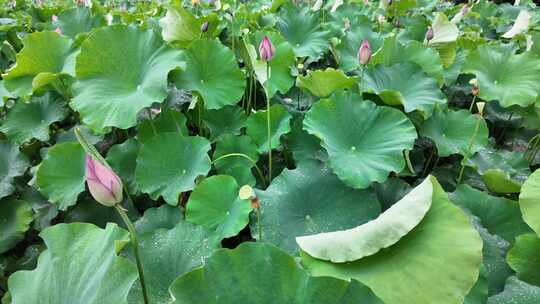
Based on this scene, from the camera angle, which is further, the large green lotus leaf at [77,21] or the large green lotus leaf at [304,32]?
the large green lotus leaf at [77,21]

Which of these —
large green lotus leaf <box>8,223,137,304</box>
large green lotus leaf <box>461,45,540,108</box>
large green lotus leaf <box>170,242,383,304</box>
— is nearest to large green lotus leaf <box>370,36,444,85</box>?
large green lotus leaf <box>461,45,540,108</box>

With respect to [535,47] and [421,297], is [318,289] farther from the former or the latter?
[535,47]

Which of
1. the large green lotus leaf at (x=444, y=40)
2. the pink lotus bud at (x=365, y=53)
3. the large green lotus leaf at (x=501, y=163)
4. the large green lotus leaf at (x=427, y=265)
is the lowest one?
the large green lotus leaf at (x=501, y=163)

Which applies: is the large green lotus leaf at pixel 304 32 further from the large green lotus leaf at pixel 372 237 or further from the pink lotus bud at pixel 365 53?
the large green lotus leaf at pixel 372 237

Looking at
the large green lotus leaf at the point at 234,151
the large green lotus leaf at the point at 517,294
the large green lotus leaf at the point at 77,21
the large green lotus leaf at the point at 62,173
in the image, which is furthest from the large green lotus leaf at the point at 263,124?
the large green lotus leaf at the point at 77,21

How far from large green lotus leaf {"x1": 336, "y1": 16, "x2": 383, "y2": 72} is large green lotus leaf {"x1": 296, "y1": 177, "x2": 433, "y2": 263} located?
2.77 feet

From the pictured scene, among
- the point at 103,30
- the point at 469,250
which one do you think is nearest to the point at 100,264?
the point at 469,250

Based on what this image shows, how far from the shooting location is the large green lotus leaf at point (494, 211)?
91cm

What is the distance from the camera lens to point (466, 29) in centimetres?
211

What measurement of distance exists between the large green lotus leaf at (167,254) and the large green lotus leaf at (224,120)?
0.52 m

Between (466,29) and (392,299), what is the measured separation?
6.38 feet

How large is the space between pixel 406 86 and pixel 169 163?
0.76 meters

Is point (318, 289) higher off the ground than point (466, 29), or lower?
higher

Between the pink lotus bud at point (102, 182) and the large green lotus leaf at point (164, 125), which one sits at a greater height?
the pink lotus bud at point (102, 182)
